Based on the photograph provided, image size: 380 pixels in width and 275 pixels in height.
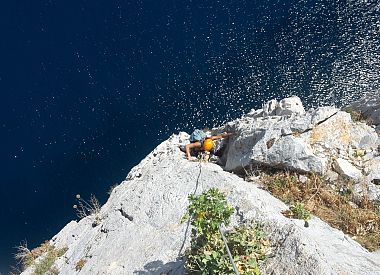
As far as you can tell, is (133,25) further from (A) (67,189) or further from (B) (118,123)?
(A) (67,189)

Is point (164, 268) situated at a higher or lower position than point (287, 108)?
lower

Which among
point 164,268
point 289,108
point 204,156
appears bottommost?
point 164,268

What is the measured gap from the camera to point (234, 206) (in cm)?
1330

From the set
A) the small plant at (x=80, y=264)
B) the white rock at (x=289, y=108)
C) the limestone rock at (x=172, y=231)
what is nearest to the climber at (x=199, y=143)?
the limestone rock at (x=172, y=231)

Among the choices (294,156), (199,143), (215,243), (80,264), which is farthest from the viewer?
(199,143)

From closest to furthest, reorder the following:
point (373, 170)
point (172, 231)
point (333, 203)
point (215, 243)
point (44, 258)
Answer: point (215, 243)
point (333, 203)
point (172, 231)
point (373, 170)
point (44, 258)

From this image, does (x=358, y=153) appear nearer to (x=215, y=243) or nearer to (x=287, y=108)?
(x=287, y=108)

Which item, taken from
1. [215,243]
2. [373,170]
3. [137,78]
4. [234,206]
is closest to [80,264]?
[234,206]

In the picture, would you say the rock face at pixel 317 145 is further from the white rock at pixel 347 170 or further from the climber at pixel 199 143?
the climber at pixel 199 143

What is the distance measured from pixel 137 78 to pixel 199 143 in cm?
2036

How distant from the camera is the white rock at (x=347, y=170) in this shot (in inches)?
586

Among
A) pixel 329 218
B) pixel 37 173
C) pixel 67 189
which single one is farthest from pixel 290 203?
pixel 37 173

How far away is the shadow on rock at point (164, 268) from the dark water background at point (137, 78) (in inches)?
764

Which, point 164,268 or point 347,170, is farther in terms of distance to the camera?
point 347,170
